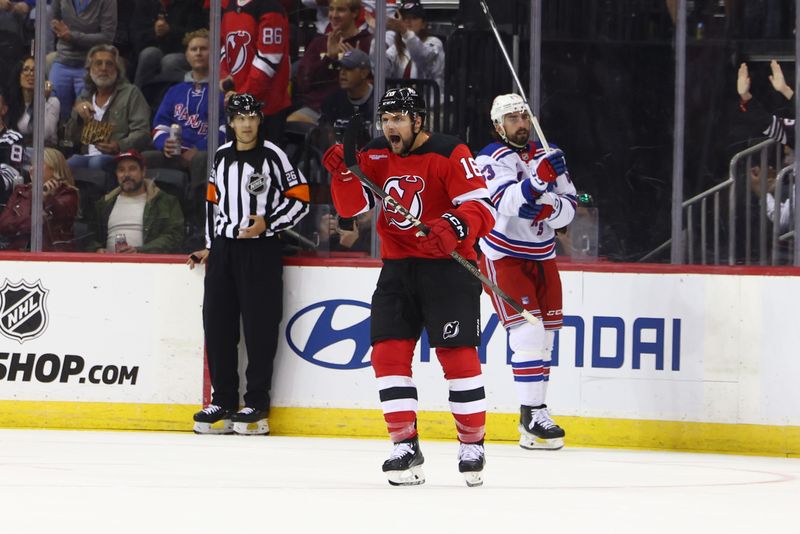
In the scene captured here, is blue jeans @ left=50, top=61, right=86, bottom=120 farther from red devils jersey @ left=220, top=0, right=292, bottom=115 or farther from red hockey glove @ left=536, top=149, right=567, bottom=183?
red hockey glove @ left=536, top=149, right=567, bottom=183

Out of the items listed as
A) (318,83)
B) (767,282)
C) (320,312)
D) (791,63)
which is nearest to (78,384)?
(320,312)

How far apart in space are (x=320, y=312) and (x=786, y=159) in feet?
7.17

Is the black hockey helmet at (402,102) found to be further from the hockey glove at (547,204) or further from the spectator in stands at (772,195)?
the spectator in stands at (772,195)

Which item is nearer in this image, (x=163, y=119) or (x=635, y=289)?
(x=635, y=289)

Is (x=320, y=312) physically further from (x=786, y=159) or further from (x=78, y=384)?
(x=786, y=159)

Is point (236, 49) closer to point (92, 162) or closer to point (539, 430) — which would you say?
point (92, 162)

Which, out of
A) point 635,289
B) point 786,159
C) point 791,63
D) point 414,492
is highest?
point 791,63

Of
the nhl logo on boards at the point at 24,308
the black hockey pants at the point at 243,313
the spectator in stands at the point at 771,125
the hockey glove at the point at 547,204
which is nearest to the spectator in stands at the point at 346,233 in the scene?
the black hockey pants at the point at 243,313

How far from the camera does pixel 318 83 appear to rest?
24.0 feet

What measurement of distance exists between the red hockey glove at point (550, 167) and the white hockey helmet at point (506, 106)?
0.92 ft

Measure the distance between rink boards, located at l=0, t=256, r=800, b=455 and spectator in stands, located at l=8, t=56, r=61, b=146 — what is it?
0.67 metres

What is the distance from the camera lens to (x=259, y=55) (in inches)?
289

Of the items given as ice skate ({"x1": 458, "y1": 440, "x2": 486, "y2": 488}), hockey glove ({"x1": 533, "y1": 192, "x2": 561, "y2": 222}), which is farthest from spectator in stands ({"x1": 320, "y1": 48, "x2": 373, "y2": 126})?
ice skate ({"x1": 458, "y1": 440, "x2": 486, "y2": 488})

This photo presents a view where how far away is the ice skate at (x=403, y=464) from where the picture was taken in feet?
16.2
